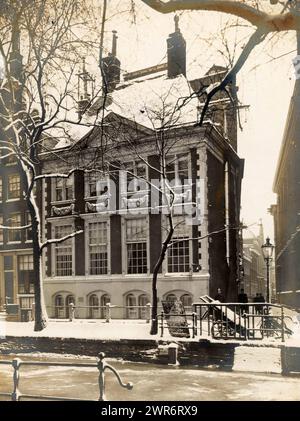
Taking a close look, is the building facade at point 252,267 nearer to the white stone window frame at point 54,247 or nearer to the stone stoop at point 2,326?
the white stone window frame at point 54,247

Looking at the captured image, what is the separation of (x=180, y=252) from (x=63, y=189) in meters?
5.10

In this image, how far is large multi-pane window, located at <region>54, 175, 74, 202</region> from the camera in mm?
19438

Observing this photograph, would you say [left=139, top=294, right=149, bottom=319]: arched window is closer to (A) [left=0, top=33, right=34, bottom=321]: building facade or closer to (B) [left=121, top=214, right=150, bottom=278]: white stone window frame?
(B) [left=121, top=214, right=150, bottom=278]: white stone window frame

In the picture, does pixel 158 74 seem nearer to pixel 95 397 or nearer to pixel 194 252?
pixel 194 252

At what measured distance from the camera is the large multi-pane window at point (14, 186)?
18869 millimetres

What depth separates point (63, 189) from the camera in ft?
63.5

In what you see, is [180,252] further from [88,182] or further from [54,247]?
[54,247]

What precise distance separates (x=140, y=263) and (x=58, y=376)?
956 centimetres

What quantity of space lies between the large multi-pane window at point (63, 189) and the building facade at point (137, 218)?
4 centimetres

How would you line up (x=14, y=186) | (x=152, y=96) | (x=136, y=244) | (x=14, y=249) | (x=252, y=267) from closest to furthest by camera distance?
(x=152, y=96) < (x=14, y=186) < (x=136, y=244) < (x=14, y=249) < (x=252, y=267)

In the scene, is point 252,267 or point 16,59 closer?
point 16,59

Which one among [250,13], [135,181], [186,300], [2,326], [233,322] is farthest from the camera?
[186,300]

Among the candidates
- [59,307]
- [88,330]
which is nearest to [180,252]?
[59,307]

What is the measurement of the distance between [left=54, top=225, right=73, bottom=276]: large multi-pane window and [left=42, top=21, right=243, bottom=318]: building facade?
1.6 inches
